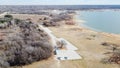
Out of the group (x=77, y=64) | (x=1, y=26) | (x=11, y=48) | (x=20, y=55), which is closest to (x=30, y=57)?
(x=20, y=55)

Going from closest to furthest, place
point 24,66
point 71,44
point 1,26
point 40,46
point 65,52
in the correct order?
1. point 24,66
2. point 40,46
3. point 65,52
4. point 71,44
5. point 1,26

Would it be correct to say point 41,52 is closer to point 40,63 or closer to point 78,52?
point 40,63

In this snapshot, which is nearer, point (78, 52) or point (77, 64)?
point (77, 64)

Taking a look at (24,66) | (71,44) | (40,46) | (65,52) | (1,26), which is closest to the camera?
(24,66)

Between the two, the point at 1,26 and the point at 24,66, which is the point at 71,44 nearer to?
the point at 24,66

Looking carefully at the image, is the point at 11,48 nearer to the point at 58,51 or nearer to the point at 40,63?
the point at 40,63

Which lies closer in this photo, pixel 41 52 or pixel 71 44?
pixel 41 52

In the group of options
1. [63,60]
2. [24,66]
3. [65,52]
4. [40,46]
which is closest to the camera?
[24,66]

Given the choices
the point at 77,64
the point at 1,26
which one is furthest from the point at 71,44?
the point at 1,26
